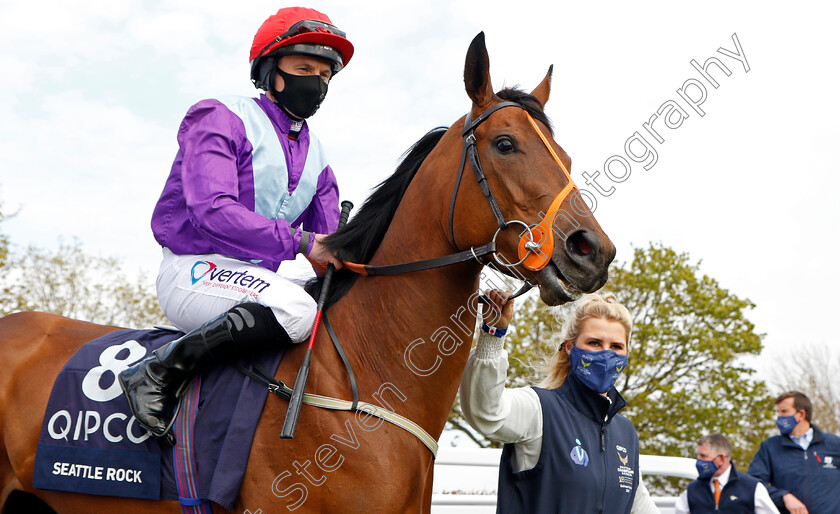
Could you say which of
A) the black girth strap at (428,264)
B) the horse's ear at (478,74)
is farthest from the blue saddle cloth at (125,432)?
the horse's ear at (478,74)

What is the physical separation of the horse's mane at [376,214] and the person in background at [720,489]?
17.0 ft

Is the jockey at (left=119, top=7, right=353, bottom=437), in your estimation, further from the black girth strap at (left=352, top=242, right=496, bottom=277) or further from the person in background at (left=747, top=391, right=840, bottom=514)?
the person in background at (left=747, top=391, right=840, bottom=514)

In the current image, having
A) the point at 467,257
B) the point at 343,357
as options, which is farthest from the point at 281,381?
the point at 467,257

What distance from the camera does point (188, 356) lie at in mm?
2480

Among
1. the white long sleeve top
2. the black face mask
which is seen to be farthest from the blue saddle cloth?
the black face mask

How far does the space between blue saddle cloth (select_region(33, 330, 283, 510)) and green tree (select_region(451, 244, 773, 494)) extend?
14.4 meters

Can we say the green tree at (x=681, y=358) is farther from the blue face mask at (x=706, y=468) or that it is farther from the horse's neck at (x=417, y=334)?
the horse's neck at (x=417, y=334)

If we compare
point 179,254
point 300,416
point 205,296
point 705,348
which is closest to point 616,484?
point 300,416

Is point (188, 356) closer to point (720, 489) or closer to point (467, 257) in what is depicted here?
point (467, 257)

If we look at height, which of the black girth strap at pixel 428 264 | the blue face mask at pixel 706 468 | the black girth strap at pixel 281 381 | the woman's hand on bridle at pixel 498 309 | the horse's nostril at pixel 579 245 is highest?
the horse's nostril at pixel 579 245

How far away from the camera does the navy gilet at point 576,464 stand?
2.78 m

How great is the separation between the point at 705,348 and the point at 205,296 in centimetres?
1730

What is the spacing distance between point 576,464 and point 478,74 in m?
1.60

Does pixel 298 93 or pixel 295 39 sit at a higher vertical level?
pixel 295 39
